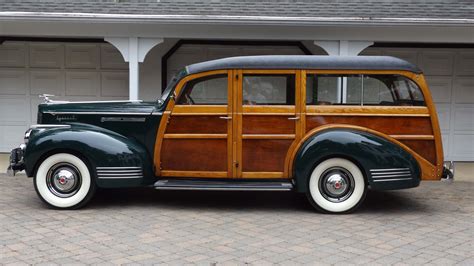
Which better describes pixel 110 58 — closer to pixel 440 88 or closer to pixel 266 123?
pixel 266 123

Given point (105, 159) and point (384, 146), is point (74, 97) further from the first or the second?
point (384, 146)

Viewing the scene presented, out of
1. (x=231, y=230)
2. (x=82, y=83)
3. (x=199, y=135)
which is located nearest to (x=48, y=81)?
(x=82, y=83)

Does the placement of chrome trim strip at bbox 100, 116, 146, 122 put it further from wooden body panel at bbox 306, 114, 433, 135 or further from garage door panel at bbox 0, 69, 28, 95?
garage door panel at bbox 0, 69, 28, 95

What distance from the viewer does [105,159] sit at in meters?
5.89

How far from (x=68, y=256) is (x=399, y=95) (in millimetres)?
4306

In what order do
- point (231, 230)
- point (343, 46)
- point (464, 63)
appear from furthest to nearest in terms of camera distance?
point (464, 63) < point (343, 46) < point (231, 230)

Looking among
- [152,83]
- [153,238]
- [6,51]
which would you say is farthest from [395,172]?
[6,51]

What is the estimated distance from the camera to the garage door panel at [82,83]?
10.6 m

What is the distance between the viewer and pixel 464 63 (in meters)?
10.4

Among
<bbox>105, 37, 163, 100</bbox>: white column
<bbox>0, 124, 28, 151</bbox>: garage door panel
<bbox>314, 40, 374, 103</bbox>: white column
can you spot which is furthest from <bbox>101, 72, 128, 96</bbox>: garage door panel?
<bbox>314, 40, 374, 103</bbox>: white column

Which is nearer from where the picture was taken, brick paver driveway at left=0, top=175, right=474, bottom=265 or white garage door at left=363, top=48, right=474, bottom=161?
brick paver driveway at left=0, top=175, right=474, bottom=265

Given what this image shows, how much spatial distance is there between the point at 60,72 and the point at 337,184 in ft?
23.8

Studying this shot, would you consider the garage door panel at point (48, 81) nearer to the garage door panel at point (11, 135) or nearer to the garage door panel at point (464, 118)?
the garage door panel at point (11, 135)

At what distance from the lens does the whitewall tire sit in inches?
235
